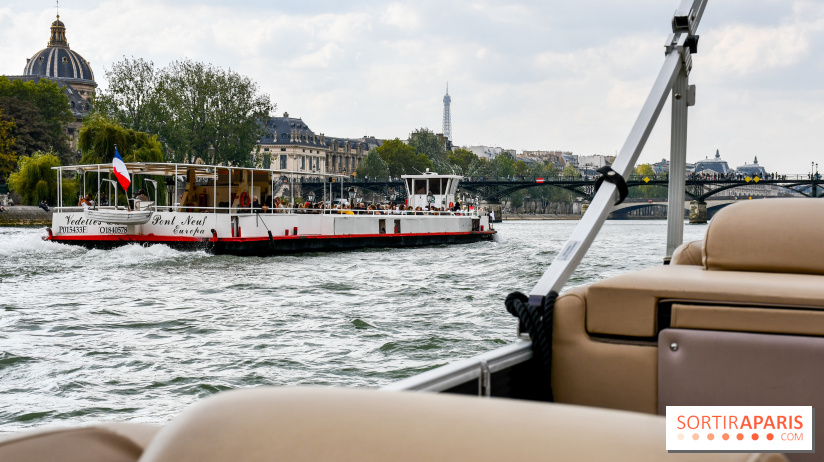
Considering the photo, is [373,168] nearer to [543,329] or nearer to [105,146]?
[105,146]

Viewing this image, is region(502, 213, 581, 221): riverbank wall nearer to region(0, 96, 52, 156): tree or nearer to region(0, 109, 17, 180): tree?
region(0, 96, 52, 156): tree

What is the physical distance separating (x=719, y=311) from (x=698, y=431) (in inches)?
43.1

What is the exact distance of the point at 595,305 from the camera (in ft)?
6.40

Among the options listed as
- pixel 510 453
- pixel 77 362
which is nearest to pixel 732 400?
pixel 510 453

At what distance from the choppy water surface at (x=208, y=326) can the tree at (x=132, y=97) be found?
28387 mm

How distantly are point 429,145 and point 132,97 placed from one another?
61.0 meters

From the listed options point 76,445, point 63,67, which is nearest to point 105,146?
point 76,445

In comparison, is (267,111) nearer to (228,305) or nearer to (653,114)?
(228,305)

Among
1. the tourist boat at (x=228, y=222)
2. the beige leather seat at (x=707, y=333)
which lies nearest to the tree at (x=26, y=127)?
the tourist boat at (x=228, y=222)

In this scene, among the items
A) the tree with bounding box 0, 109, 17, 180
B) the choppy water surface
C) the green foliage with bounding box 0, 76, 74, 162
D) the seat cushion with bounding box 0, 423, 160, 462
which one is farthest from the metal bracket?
the green foliage with bounding box 0, 76, 74, 162

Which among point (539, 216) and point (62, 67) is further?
point (539, 216)

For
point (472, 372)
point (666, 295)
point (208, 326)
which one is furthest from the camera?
point (208, 326)

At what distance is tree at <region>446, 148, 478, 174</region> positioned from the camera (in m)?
114

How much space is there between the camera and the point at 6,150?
54.9m
